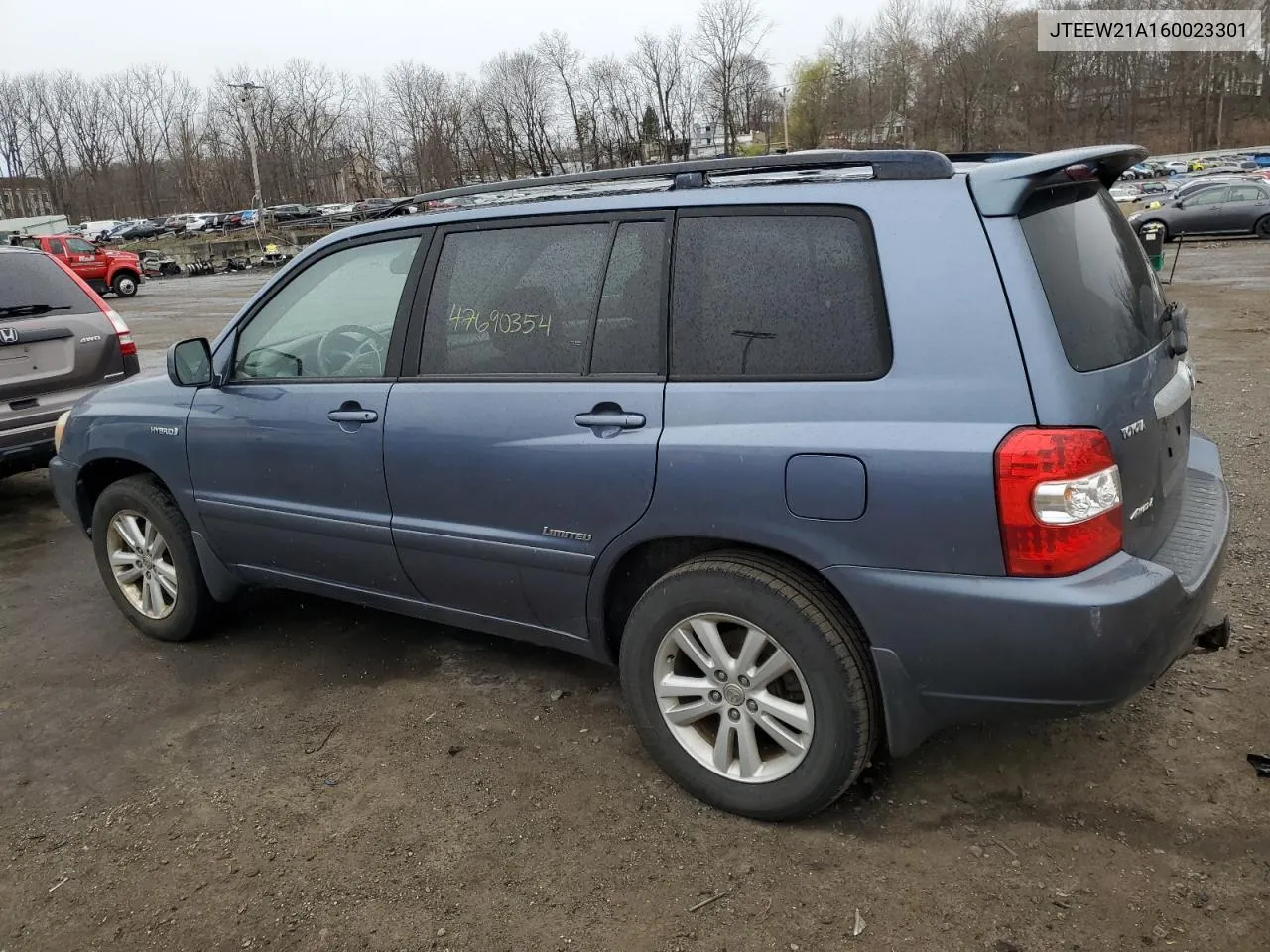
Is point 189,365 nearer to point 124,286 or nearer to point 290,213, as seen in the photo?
point 124,286

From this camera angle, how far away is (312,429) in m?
3.56

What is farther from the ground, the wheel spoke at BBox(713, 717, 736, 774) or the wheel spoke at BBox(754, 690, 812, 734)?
the wheel spoke at BBox(754, 690, 812, 734)

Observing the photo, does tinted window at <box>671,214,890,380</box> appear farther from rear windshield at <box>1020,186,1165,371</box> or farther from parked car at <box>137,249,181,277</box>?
parked car at <box>137,249,181,277</box>

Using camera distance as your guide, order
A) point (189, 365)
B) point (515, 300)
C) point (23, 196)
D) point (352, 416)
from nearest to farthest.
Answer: point (515, 300)
point (352, 416)
point (189, 365)
point (23, 196)

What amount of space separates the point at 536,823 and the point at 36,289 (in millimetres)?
5758

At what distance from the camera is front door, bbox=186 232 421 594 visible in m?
3.47

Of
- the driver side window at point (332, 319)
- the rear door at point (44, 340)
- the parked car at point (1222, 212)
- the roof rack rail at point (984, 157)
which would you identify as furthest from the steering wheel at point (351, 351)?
the parked car at point (1222, 212)

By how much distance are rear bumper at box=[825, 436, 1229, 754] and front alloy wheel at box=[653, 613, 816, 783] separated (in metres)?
→ 0.27

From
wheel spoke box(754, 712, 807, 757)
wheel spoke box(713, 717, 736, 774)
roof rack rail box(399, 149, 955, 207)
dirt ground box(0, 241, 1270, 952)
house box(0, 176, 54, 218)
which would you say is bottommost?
dirt ground box(0, 241, 1270, 952)

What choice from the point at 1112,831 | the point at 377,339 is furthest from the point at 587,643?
the point at 1112,831

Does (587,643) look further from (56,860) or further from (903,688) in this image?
(56,860)

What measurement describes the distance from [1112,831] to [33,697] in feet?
13.2

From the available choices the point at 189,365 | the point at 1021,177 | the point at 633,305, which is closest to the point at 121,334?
the point at 189,365

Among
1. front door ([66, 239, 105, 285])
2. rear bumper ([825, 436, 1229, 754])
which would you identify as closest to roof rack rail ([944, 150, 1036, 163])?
rear bumper ([825, 436, 1229, 754])
